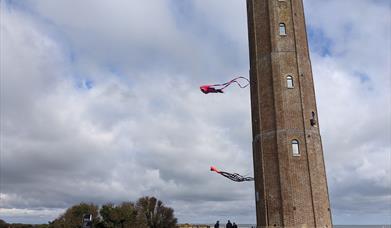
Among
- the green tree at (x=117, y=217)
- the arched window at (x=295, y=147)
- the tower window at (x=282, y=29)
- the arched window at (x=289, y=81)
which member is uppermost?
the tower window at (x=282, y=29)

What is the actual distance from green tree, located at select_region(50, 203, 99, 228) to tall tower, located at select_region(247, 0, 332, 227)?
3735cm

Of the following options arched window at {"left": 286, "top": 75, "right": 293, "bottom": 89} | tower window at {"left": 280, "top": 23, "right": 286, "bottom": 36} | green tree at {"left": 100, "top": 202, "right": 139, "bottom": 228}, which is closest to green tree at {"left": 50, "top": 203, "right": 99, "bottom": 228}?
green tree at {"left": 100, "top": 202, "right": 139, "bottom": 228}

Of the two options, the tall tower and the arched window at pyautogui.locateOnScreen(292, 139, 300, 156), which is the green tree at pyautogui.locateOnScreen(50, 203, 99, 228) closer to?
the tall tower

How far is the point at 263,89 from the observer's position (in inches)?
1128

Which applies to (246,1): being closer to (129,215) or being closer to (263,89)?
(263,89)

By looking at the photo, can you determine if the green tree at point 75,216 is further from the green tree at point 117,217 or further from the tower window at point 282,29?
the tower window at point 282,29

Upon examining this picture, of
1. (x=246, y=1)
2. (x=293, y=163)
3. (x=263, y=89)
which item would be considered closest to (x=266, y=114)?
(x=263, y=89)

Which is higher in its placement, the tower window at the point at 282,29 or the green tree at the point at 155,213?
the tower window at the point at 282,29

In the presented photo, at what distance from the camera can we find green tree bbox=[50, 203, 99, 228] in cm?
5650

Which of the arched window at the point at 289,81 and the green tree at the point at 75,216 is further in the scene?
the green tree at the point at 75,216

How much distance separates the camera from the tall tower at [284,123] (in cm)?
2550

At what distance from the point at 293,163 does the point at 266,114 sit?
4.05 m

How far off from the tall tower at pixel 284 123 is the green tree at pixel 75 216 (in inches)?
1470

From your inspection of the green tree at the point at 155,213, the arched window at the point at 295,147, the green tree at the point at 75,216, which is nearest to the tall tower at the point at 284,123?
the arched window at the point at 295,147
